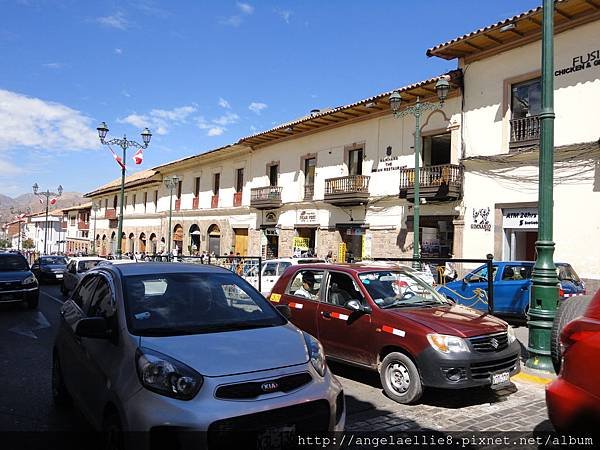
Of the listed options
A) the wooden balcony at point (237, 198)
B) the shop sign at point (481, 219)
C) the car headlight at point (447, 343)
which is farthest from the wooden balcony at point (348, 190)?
the car headlight at point (447, 343)

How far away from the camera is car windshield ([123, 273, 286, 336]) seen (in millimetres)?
3828

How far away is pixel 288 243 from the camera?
2780cm

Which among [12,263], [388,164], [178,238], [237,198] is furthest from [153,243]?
[12,263]

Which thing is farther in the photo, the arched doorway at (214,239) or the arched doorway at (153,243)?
the arched doorway at (153,243)

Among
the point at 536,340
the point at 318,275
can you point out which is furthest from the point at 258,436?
the point at 536,340

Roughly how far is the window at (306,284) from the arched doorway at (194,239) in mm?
30284

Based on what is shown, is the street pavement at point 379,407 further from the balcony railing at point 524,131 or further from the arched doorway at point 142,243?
the arched doorway at point 142,243

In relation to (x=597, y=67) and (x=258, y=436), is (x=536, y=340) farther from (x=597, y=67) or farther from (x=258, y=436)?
(x=597, y=67)

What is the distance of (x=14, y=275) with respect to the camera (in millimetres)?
13109

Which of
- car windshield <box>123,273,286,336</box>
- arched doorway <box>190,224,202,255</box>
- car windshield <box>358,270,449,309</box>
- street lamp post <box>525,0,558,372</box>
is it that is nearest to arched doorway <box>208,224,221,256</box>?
arched doorway <box>190,224,202,255</box>

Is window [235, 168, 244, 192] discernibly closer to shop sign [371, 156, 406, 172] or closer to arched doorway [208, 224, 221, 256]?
arched doorway [208, 224, 221, 256]

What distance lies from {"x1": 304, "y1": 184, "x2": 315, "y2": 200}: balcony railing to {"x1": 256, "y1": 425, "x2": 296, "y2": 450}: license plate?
2318 centimetres

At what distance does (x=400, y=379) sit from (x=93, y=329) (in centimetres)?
345

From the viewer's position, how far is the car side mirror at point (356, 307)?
20.0 feet
